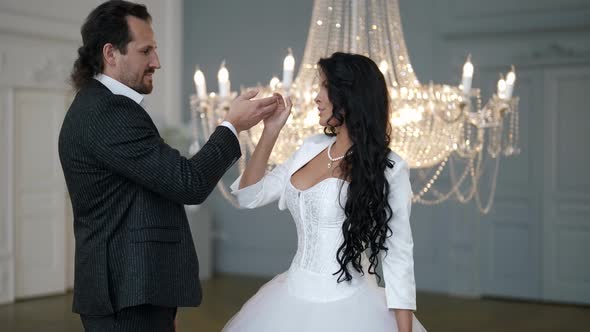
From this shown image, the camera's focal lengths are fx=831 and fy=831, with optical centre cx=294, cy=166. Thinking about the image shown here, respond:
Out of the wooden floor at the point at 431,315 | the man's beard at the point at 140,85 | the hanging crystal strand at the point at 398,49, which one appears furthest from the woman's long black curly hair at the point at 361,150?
the wooden floor at the point at 431,315

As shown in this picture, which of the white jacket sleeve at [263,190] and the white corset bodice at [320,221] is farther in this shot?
the white jacket sleeve at [263,190]

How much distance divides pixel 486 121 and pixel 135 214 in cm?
244

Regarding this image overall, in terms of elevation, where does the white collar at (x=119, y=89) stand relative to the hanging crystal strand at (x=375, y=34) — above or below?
below

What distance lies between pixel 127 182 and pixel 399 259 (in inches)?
31.1

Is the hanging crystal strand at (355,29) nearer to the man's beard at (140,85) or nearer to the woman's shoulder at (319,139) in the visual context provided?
the woman's shoulder at (319,139)

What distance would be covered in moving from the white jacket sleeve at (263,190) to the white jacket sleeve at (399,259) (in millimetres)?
441

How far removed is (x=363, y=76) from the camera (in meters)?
2.48

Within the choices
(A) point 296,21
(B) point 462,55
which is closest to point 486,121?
(B) point 462,55

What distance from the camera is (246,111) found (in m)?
2.34

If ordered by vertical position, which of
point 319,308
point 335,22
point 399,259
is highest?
point 335,22

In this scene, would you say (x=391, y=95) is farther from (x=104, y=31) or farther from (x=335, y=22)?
(x=104, y=31)

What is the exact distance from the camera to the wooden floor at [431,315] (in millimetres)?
6020

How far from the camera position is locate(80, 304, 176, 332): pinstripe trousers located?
87.7 inches

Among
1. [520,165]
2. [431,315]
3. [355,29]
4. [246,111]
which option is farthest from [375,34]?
[520,165]
